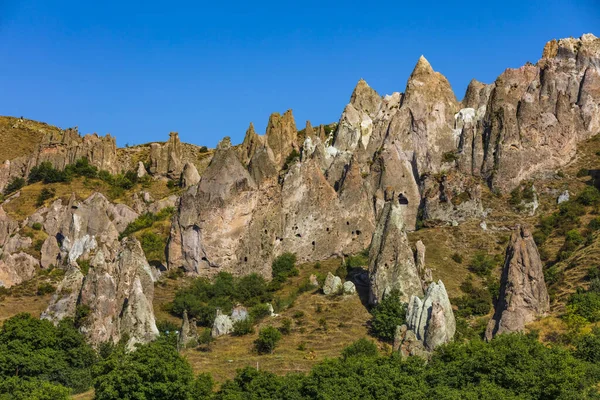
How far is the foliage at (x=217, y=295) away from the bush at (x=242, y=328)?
4156mm

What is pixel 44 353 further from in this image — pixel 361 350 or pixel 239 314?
pixel 361 350

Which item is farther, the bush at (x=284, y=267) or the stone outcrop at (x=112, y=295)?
the bush at (x=284, y=267)

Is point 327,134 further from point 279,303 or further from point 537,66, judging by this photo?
point 279,303

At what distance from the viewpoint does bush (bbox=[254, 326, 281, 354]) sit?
8012cm

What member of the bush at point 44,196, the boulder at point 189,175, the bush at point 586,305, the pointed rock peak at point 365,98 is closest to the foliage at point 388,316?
the bush at point 586,305

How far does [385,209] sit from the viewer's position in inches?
3602

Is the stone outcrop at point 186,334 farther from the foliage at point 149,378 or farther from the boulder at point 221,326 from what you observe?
the foliage at point 149,378

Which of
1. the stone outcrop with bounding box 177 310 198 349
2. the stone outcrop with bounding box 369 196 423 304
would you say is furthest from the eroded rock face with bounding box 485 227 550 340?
the stone outcrop with bounding box 177 310 198 349

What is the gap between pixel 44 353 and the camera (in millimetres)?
80000

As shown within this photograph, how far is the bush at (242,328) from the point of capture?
84.4 metres

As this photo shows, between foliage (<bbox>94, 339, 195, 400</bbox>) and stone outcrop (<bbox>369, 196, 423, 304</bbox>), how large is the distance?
A: 1792 cm

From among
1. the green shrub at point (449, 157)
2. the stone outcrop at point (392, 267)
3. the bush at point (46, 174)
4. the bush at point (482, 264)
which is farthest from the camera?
the bush at point (46, 174)

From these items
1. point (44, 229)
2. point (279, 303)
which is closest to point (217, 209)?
point (279, 303)

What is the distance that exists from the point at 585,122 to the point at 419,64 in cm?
1741
